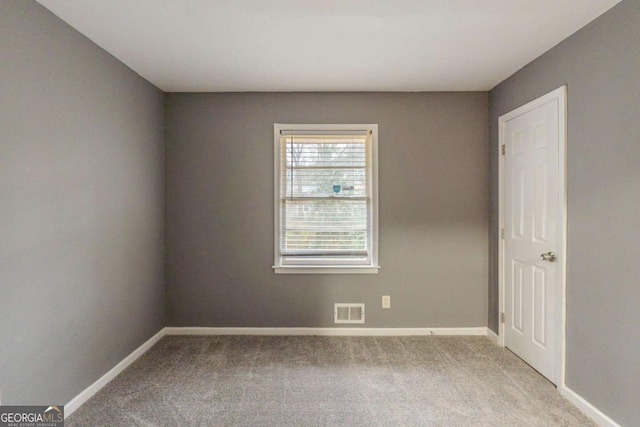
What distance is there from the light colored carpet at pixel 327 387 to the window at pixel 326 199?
81 cm

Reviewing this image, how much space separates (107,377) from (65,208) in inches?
51.5

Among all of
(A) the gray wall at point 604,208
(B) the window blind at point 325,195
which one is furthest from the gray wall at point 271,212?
(A) the gray wall at point 604,208

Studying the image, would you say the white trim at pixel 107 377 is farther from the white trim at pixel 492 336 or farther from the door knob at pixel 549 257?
the door knob at pixel 549 257

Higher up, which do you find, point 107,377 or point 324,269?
point 324,269

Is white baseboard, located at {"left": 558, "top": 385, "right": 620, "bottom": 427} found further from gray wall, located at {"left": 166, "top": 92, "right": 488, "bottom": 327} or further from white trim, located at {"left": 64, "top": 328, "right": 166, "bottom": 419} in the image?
white trim, located at {"left": 64, "top": 328, "right": 166, "bottom": 419}

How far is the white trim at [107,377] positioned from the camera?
2189 mm

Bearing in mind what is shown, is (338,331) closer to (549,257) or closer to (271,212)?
(271,212)

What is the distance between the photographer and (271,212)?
3.47 meters

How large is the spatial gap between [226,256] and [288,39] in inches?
83.0

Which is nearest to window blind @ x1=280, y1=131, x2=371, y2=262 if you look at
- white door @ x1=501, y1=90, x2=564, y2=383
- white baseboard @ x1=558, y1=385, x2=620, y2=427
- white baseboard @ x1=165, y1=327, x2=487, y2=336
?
white baseboard @ x1=165, y1=327, x2=487, y2=336

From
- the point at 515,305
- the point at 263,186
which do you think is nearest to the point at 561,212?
the point at 515,305

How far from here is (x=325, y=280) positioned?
349 cm

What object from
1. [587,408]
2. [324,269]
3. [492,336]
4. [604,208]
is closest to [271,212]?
[324,269]

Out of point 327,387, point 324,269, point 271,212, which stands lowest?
point 327,387
